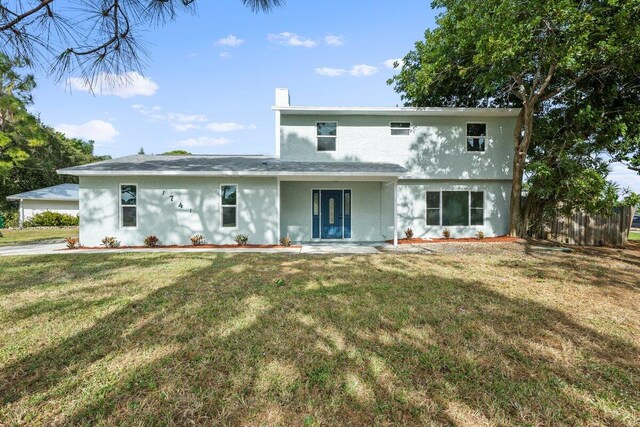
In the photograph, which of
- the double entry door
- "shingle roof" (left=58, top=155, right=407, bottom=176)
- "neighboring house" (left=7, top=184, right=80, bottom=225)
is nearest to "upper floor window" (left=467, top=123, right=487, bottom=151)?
"shingle roof" (left=58, top=155, right=407, bottom=176)

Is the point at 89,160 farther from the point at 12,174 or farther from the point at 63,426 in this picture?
the point at 63,426

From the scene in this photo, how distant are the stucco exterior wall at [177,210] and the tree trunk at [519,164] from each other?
954 centimetres

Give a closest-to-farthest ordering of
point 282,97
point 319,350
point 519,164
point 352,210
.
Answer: point 319,350
point 519,164
point 352,210
point 282,97

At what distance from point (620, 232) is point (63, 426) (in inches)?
677

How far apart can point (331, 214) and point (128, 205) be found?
766cm

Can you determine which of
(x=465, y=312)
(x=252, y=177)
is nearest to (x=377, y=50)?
(x=252, y=177)

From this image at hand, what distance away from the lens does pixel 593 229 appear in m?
12.4

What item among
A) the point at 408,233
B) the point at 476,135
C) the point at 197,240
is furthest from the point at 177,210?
the point at 476,135

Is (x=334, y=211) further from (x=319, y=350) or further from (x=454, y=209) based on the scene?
(x=319, y=350)

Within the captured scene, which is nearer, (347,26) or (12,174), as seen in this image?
(347,26)

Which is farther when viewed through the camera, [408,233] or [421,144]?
[421,144]

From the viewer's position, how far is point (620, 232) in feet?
39.6

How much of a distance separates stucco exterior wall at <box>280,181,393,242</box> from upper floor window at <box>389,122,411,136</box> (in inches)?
92.9

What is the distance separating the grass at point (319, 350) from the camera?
2277mm
